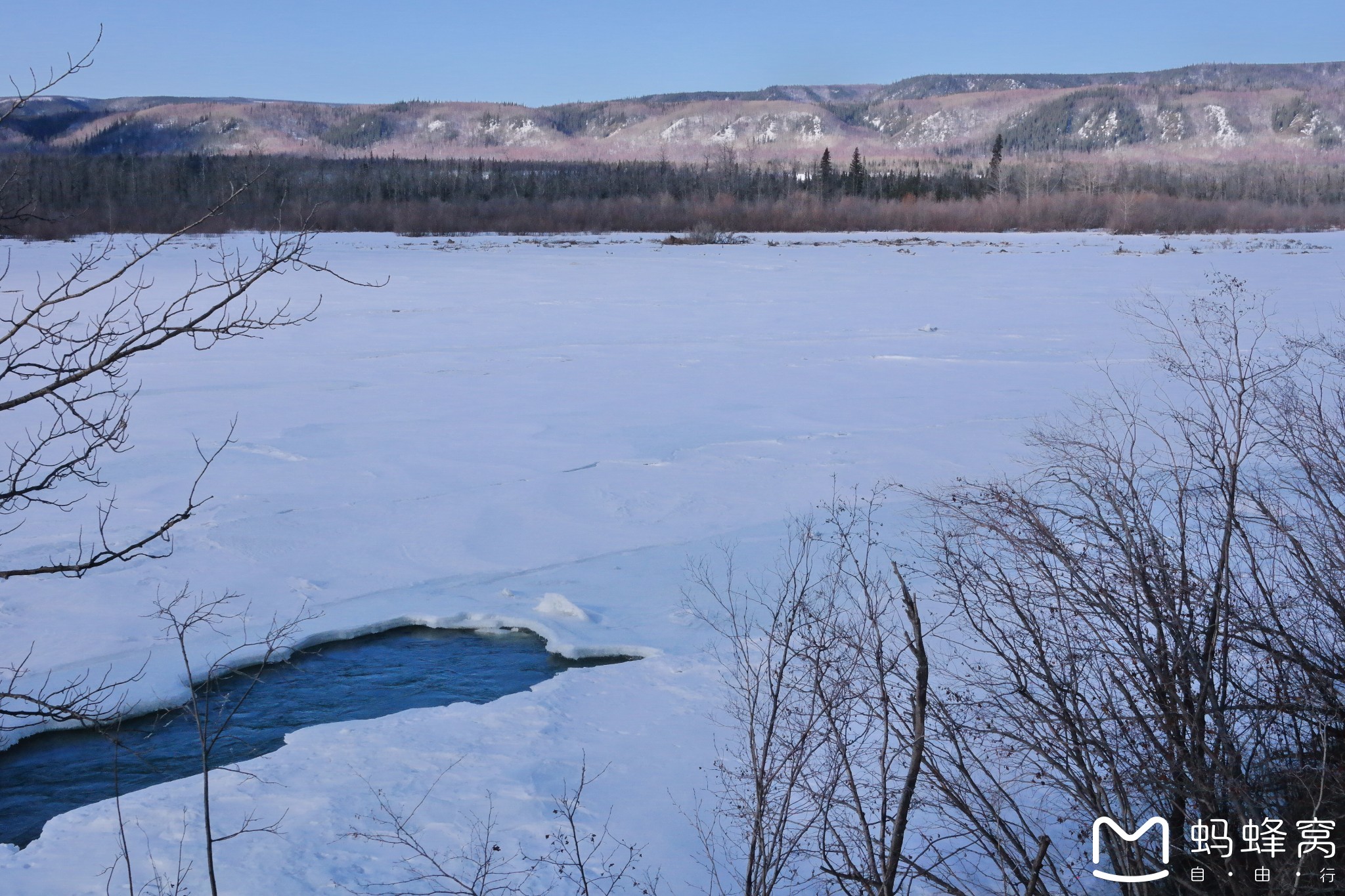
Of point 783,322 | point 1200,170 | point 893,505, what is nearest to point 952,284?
point 783,322

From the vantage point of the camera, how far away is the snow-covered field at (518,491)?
523 cm

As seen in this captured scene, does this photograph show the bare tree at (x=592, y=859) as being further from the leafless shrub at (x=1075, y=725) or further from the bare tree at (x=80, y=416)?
the bare tree at (x=80, y=416)

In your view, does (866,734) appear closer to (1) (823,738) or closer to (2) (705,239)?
→ (1) (823,738)

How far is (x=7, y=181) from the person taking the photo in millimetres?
3125

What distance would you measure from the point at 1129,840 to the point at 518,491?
22.0 feet

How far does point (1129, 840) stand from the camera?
3941 millimetres

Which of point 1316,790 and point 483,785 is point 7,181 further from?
point 1316,790

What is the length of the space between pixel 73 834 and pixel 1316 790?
17.6ft

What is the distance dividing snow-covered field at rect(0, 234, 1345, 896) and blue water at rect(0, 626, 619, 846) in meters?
0.19

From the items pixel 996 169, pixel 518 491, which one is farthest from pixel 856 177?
pixel 518 491

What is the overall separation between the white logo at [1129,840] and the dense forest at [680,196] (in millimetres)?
40989

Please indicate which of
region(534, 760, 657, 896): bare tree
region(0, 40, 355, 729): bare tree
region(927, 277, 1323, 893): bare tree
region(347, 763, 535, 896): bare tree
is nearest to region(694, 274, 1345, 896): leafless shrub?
region(927, 277, 1323, 893): bare tree

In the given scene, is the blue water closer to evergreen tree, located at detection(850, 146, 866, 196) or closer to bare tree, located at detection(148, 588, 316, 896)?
bare tree, located at detection(148, 588, 316, 896)

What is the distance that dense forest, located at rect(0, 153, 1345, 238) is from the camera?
55.4m
